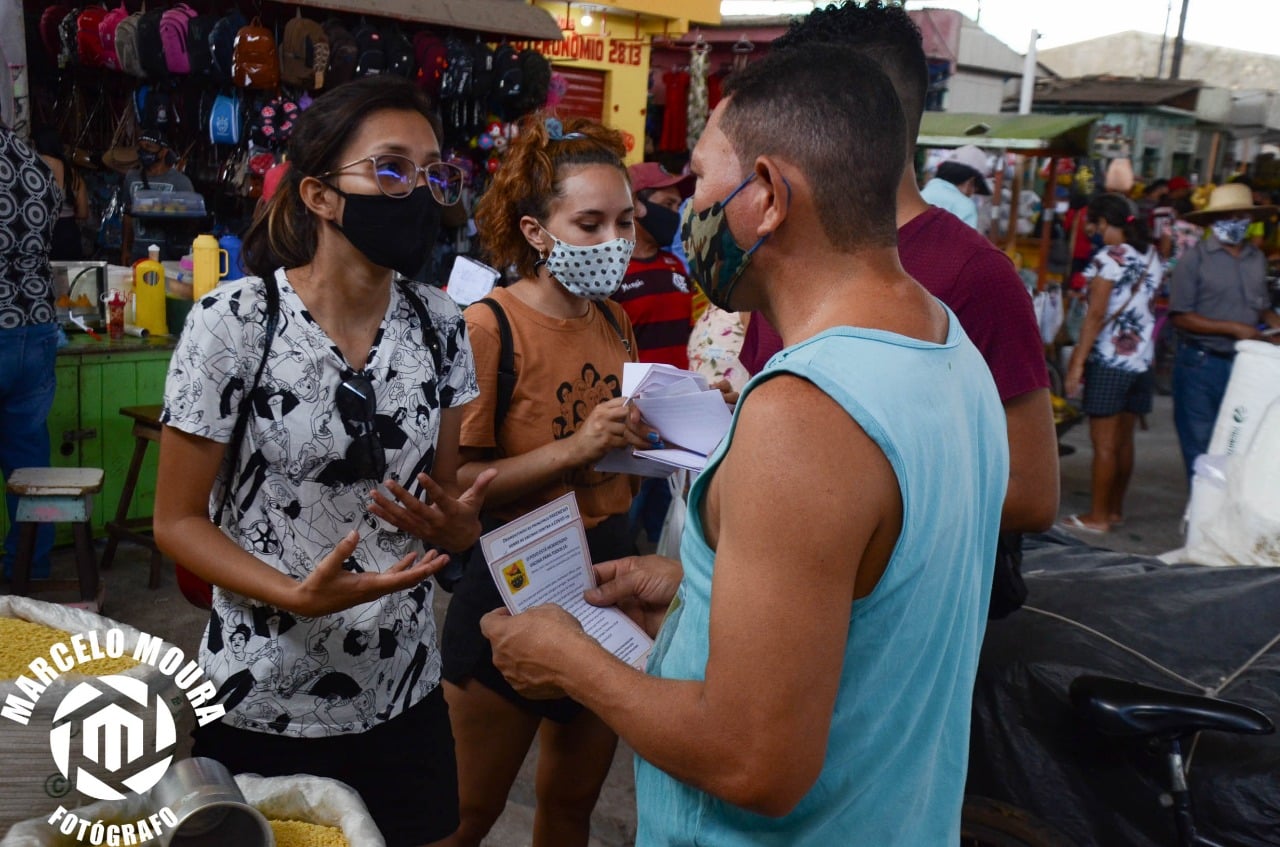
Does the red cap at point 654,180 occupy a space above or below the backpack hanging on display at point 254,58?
below

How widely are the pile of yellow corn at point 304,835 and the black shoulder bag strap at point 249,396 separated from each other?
714 mm

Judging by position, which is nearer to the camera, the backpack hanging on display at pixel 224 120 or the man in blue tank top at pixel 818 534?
the man in blue tank top at pixel 818 534

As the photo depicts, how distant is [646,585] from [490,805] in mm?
979

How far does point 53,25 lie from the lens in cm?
734

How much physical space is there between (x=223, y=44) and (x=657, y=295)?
4266 millimetres

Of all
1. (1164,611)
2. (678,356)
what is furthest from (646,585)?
(678,356)

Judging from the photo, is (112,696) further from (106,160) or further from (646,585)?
(106,160)

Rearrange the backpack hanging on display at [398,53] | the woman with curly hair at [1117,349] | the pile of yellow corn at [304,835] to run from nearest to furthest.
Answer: the pile of yellow corn at [304,835] < the woman with curly hair at [1117,349] < the backpack hanging on display at [398,53]

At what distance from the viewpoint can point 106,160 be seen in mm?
7676

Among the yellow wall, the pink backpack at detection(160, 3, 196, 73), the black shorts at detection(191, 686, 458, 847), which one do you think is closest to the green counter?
the pink backpack at detection(160, 3, 196, 73)

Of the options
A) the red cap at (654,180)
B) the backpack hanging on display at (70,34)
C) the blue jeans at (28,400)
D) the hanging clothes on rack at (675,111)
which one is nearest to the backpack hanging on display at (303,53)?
the backpack hanging on display at (70,34)

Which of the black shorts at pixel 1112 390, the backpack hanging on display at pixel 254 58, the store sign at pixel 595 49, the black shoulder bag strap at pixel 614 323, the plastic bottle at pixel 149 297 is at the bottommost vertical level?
the black shorts at pixel 1112 390

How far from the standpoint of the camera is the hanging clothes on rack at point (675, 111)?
1220 cm

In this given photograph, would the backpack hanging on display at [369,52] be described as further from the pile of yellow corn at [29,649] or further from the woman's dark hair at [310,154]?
the pile of yellow corn at [29,649]
